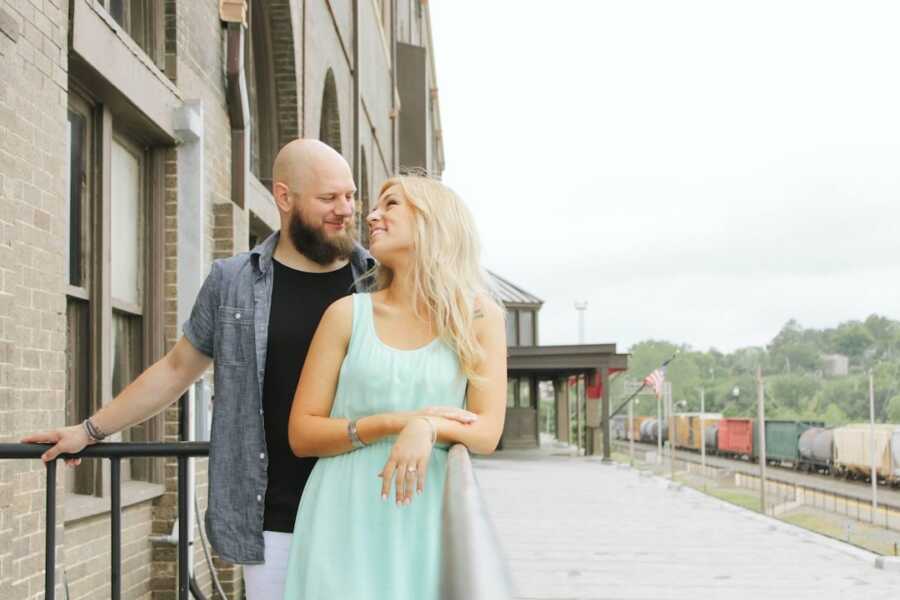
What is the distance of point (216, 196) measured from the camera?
7.20m

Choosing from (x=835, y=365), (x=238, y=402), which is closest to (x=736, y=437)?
(x=238, y=402)

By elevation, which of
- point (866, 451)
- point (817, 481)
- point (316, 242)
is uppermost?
point (316, 242)

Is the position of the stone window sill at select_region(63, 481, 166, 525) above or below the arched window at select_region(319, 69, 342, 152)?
below

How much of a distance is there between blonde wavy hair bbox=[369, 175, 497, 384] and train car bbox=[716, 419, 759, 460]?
47.9 metres

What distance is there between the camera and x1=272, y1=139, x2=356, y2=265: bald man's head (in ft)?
9.46

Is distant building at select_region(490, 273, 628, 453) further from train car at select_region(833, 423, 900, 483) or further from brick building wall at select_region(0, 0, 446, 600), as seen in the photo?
brick building wall at select_region(0, 0, 446, 600)

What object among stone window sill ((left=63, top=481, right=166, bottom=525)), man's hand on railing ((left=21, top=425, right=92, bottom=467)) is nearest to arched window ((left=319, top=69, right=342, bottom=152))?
stone window sill ((left=63, top=481, right=166, bottom=525))

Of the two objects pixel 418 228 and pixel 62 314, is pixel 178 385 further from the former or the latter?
pixel 62 314

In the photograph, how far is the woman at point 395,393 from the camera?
2.32 metres

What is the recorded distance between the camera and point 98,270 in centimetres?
547

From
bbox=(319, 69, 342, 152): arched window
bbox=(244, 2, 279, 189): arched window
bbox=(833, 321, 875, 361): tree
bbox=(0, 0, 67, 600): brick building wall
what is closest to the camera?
bbox=(0, 0, 67, 600): brick building wall

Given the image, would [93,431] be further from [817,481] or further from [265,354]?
[817,481]

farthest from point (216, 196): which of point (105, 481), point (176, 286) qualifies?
point (105, 481)

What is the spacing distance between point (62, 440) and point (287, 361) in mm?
839
